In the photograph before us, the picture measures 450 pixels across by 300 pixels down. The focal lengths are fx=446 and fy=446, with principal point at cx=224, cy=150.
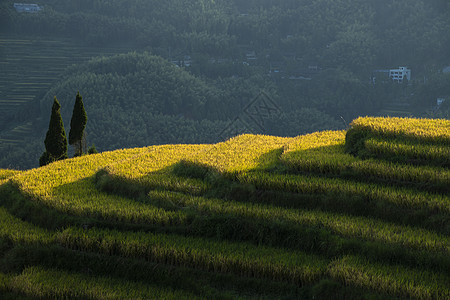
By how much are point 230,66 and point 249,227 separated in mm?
117239

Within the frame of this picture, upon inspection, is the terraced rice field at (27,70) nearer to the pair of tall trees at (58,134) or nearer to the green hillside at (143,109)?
the green hillside at (143,109)

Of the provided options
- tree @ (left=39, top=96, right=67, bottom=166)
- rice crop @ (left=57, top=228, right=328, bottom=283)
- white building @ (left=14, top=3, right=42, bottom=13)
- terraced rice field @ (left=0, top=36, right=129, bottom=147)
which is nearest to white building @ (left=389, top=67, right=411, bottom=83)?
terraced rice field @ (left=0, top=36, right=129, bottom=147)

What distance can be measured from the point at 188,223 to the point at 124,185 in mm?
3109

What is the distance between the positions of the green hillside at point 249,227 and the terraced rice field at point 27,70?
8111 cm

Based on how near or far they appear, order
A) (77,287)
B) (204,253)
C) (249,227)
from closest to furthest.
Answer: (77,287)
(204,253)
(249,227)

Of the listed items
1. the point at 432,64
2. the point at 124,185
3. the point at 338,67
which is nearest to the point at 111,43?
the point at 338,67

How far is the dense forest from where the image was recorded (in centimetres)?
9756

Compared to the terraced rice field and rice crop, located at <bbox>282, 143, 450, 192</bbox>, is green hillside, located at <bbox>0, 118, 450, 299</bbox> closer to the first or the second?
rice crop, located at <bbox>282, 143, 450, 192</bbox>

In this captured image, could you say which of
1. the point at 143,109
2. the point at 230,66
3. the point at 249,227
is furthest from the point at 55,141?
the point at 230,66

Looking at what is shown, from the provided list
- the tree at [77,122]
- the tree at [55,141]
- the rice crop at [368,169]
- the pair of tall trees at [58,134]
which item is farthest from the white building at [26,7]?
the rice crop at [368,169]

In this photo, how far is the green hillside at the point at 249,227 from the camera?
826 cm

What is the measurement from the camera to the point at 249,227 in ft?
32.1

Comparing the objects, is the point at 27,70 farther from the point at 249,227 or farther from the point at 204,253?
the point at 204,253

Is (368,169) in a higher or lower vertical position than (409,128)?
lower
